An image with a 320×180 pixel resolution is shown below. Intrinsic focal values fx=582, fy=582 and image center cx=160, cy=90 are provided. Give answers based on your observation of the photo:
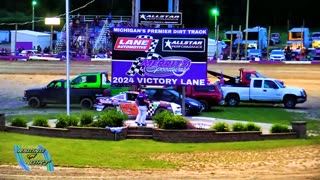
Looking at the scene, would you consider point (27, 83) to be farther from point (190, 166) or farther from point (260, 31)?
point (260, 31)

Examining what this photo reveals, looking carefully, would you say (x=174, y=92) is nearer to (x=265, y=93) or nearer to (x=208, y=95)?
(x=208, y=95)

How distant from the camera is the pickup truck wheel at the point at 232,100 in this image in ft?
113

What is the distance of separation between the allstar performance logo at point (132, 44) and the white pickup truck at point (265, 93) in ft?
27.2

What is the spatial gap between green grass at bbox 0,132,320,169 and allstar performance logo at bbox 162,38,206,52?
24.4 ft

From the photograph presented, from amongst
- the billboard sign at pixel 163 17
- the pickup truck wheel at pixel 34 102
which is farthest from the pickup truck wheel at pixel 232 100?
the pickup truck wheel at pixel 34 102

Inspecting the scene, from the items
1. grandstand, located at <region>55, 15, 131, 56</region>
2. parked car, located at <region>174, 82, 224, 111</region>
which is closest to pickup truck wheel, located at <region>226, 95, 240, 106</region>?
parked car, located at <region>174, 82, 224, 111</region>

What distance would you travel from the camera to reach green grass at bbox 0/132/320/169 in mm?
15828

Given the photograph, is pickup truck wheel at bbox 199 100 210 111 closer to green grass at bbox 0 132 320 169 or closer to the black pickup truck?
the black pickup truck

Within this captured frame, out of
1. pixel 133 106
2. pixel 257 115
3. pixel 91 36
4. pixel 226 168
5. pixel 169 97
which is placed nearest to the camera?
pixel 226 168

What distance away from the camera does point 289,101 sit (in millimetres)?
33750

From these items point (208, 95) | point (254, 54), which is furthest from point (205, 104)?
point (254, 54)

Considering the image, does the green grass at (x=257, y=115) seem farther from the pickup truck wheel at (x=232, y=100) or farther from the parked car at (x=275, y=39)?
the parked car at (x=275, y=39)

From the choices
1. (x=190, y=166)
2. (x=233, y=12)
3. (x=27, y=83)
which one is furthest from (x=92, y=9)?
(x=190, y=166)

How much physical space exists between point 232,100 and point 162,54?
27.5ft
